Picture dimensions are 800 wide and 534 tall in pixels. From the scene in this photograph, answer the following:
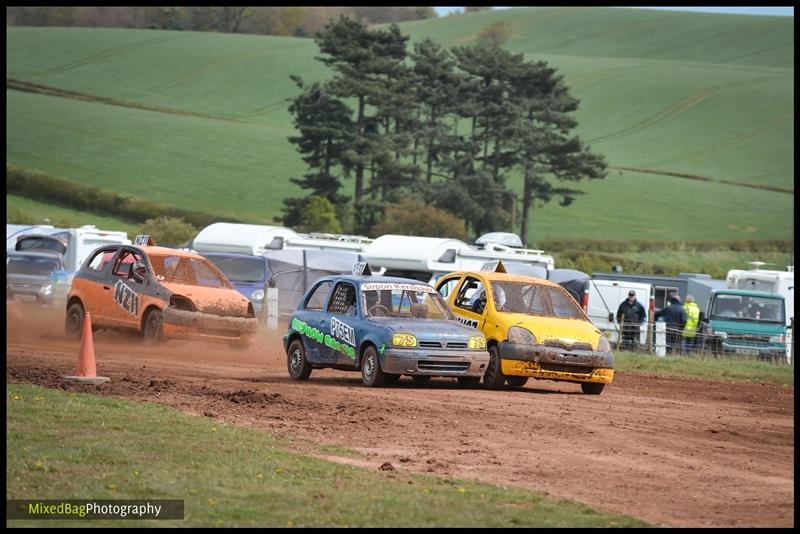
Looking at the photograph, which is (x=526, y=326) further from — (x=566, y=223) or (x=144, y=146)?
(x=144, y=146)

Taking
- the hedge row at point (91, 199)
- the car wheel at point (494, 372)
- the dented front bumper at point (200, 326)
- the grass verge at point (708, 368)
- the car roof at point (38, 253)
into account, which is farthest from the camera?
the hedge row at point (91, 199)

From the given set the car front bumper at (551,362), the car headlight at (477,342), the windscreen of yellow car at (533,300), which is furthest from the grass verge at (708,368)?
the car headlight at (477,342)

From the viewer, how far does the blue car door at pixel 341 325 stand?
18.6 m

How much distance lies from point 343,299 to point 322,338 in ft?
2.08

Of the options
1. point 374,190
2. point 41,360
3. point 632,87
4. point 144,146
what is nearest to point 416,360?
point 41,360

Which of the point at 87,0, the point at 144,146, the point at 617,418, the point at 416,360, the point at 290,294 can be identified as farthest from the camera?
the point at 144,146

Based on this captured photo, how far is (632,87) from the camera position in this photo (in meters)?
113

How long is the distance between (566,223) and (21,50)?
52627mm

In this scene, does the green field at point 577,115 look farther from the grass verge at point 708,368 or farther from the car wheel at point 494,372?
the car wheel at point 494,372

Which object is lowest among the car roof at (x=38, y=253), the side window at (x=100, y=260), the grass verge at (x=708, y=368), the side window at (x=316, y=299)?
the grass verge at (x=708, y=368)

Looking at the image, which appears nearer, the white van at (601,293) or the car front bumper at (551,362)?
the car front bumper at (551,362)

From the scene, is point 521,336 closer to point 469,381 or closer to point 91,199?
point 469,381

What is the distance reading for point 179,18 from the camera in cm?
14200

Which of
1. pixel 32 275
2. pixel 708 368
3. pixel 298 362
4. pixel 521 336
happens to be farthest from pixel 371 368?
pixel 32 275
